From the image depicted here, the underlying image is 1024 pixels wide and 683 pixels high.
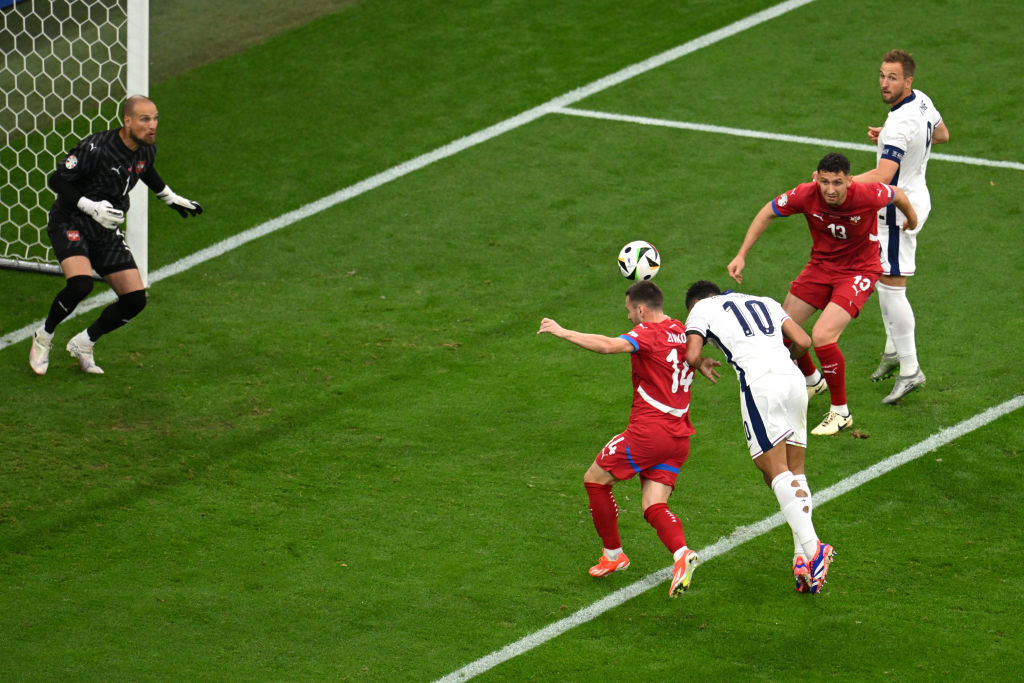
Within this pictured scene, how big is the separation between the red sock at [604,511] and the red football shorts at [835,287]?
2.49m

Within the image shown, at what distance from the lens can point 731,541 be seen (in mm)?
7773

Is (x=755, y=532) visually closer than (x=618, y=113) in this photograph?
Yes

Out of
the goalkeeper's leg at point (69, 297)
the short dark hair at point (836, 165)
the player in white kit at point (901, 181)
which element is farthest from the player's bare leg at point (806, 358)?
the goalkeeper's leg at point (69, 297)

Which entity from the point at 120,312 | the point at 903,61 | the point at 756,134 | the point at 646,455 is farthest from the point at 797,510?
the point at 756,134

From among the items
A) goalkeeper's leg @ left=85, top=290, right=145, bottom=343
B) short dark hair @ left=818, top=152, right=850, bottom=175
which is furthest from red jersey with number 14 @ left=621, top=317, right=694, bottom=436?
goalkeeper's leg @ left=85, top=290, right=145, bottom=343

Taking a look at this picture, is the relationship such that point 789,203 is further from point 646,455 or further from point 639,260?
point 646,455

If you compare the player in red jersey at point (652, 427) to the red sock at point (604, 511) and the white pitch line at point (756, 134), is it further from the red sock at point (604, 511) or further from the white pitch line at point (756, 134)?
the white pitch line at point (756, 134)

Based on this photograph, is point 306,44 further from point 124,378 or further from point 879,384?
point 879,384

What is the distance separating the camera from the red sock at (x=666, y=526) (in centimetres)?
698

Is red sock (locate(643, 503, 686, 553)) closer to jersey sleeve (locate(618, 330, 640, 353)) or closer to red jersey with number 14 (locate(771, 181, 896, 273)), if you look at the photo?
jersey sleeve (locate(618, 330, 640, 353))

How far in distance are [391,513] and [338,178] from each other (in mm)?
5896

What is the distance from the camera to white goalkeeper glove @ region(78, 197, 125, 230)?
30.9ft

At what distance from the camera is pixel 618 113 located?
14.2 meters

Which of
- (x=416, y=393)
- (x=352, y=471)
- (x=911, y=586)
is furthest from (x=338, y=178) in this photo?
(x=911, y=586)
